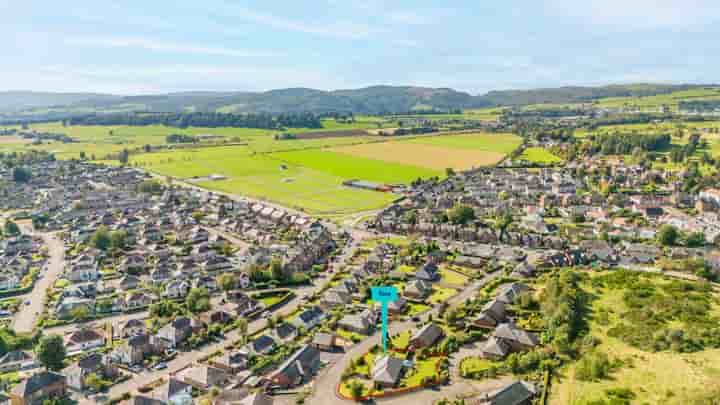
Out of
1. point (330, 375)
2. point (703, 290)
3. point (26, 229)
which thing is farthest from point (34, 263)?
point (703, 290)

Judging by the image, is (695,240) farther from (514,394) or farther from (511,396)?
(511,396)

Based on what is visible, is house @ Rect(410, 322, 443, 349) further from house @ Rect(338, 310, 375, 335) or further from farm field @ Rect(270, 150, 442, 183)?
farm field @ Rect(270, 150, 442, 183)

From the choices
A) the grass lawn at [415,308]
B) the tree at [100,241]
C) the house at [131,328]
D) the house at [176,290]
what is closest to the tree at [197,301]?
the house at [176,290]

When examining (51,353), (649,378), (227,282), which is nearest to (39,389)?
(51,353)

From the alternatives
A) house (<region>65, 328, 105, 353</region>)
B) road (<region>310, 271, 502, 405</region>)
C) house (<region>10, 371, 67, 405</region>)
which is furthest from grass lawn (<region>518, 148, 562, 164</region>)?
house (<region>10, 371, 67, 405</region>)

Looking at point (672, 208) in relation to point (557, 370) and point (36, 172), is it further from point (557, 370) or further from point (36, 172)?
point (36, 172)

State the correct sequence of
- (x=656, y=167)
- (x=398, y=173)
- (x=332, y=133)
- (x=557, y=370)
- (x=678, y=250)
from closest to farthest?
(x=557, y=370)
(x=678, y=250)
(x=656, y=167)
(x=398, y=173)
(x=332, y=133)
